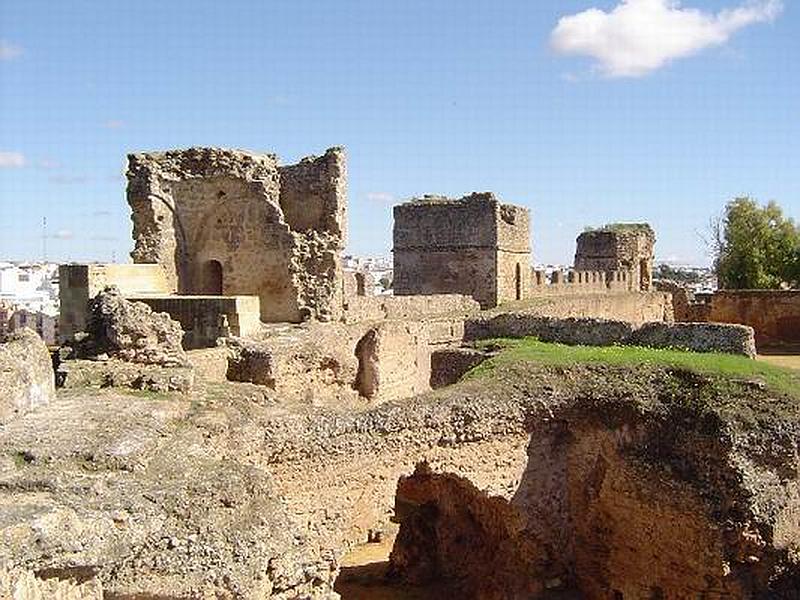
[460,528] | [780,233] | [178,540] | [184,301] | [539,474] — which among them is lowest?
[460,528]

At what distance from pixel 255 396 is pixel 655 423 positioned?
6014 millimetres

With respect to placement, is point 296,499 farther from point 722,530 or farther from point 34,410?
point 722,530

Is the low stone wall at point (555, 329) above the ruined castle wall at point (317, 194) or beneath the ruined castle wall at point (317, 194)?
beneath

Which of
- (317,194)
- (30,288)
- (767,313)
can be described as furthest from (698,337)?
(30,288)

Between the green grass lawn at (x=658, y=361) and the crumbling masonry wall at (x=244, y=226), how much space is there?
4.51 meters

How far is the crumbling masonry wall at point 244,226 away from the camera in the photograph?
752 inches

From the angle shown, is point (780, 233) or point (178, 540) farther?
point (780, 233)

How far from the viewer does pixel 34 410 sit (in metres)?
9.98

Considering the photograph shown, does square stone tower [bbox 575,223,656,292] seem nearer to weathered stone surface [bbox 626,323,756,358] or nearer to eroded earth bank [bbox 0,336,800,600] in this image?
weathered stone surface [bbox 626,323,756,358]

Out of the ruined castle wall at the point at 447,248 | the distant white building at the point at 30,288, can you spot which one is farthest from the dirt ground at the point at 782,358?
the distant white building at the point at 30,288

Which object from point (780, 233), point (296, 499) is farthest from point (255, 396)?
point (780, 233)

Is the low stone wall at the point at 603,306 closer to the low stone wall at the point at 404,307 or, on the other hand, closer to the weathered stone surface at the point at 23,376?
the low stone wall at the point at 404,307

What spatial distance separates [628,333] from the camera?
779 inches

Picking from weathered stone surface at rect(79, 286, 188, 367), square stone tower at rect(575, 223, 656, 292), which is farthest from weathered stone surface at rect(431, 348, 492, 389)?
square stone tower at rect(575, 223, 656, 292)
